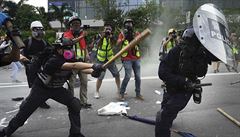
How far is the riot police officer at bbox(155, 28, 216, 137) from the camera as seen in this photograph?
4754 mm

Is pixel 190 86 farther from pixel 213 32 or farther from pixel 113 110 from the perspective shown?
pixel 113 110

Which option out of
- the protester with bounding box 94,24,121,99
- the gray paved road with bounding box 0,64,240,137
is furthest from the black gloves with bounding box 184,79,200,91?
the protester with bounding box 94,24,121,99

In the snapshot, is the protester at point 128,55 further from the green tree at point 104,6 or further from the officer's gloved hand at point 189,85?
the green tree at point 104,6

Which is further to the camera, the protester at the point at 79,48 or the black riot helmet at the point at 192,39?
the protester at the point at 79,48

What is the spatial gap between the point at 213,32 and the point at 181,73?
22.7 inches

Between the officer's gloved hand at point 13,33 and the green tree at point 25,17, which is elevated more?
the officer's gloved hand at point 13,33

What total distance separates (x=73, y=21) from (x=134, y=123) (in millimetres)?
2247

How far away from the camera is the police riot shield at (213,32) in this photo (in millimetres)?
4570

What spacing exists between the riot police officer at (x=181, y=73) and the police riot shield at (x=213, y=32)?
0.43ft

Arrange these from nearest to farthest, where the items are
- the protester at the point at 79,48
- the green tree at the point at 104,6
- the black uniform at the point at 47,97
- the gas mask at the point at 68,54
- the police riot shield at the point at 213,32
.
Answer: the police riot shield at the point at 213,32, the gas mask at the point at 68,54, the black uniform at the point at 47,97, the protester at the point at 79,48, the green tree at the point at 104,6

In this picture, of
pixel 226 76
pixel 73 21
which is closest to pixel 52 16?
pixel 226 76

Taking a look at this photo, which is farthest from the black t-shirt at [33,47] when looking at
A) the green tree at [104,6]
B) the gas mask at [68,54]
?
the green tree at [104,6]

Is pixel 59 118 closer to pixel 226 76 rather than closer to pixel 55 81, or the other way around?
pixel 55 81

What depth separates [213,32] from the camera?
4.69m
